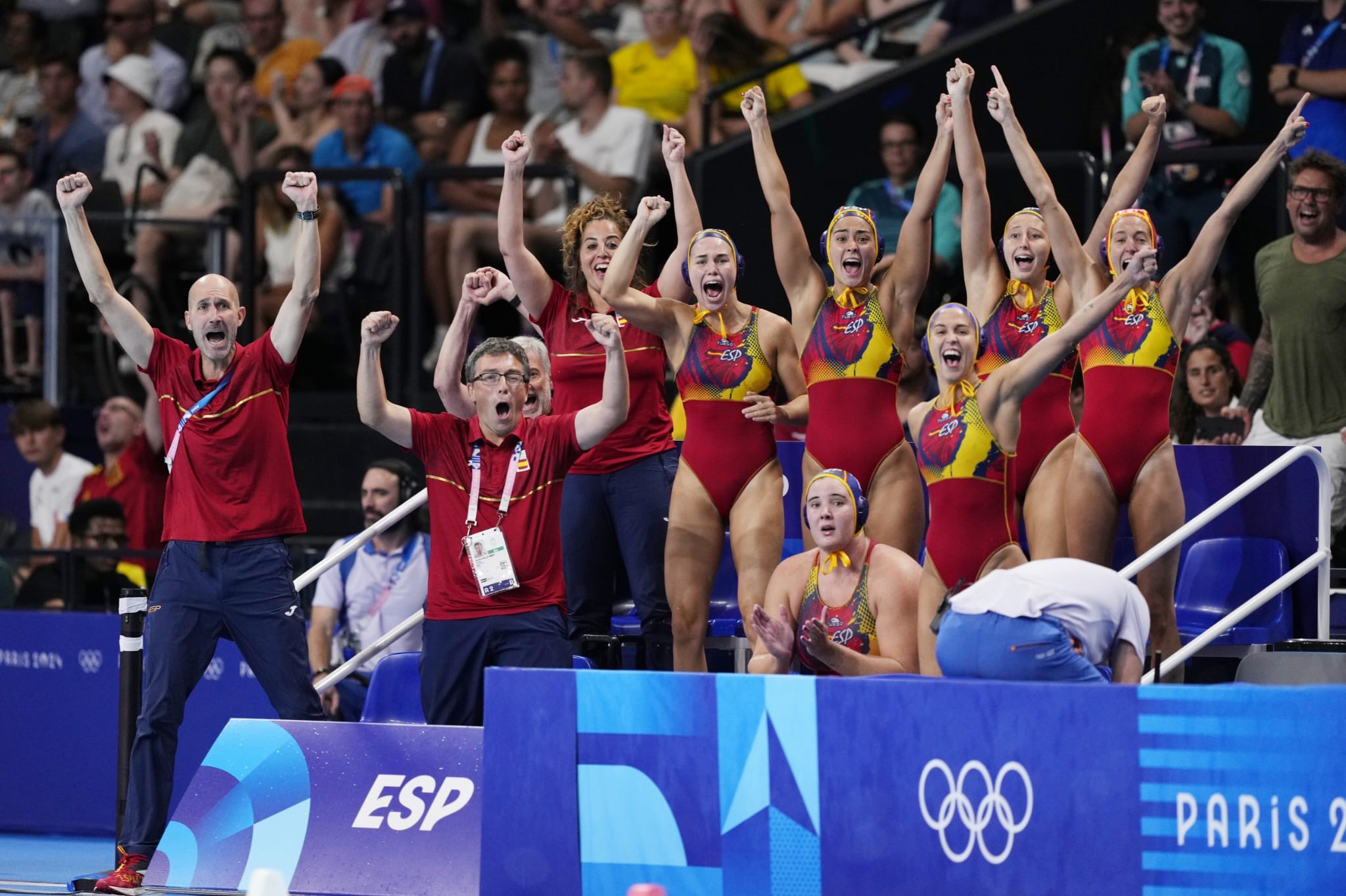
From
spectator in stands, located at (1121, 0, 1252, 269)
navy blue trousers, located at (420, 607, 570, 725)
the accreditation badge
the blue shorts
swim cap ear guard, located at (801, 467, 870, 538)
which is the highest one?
spectator in stands, located at (1121, 0, 1252, 269)

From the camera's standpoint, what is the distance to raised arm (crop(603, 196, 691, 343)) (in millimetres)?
6898

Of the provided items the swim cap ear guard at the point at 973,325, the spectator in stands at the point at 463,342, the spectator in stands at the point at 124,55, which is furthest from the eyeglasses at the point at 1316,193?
the spectator in stands at the point at 124,55

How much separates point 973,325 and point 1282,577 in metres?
1.75

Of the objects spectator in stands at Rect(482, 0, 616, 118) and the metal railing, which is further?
spectator in stands at Rect(482, 0, 616, 118)

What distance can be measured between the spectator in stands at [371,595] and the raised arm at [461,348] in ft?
5.72

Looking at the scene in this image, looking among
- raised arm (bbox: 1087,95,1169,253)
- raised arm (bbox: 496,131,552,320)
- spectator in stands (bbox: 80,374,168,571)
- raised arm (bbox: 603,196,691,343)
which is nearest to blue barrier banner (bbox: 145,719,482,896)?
raised arm (bbox: 603,196,691,343)

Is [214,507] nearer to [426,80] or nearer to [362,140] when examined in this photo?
[362,140]

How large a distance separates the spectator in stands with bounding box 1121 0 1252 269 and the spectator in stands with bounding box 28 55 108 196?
6786 millimetres

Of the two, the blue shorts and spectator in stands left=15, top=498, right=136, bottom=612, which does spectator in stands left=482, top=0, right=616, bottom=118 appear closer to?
spectator in stands left=15, top=498, right=136, bottom=612

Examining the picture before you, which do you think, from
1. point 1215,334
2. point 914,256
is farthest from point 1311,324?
point 914,256

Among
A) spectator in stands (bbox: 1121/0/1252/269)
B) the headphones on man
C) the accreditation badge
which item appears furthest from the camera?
spectator in stands (bbox: 1121/0/1252/269)

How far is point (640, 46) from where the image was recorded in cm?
1066

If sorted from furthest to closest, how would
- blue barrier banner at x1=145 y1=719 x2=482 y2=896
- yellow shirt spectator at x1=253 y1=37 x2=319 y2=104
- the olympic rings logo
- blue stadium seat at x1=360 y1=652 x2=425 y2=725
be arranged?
1. yellow shirt spectator at x1=253 y1=37 x2=319 y2=104
2. blue stadium seat at x1=360 y1=652 x2=425 y2=725
3. blue barrier banner at x1=145 y1=719 x2=482 y2=896
4. the olympic rings logo

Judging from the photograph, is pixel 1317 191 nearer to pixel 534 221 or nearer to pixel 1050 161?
pixel 1050 161
